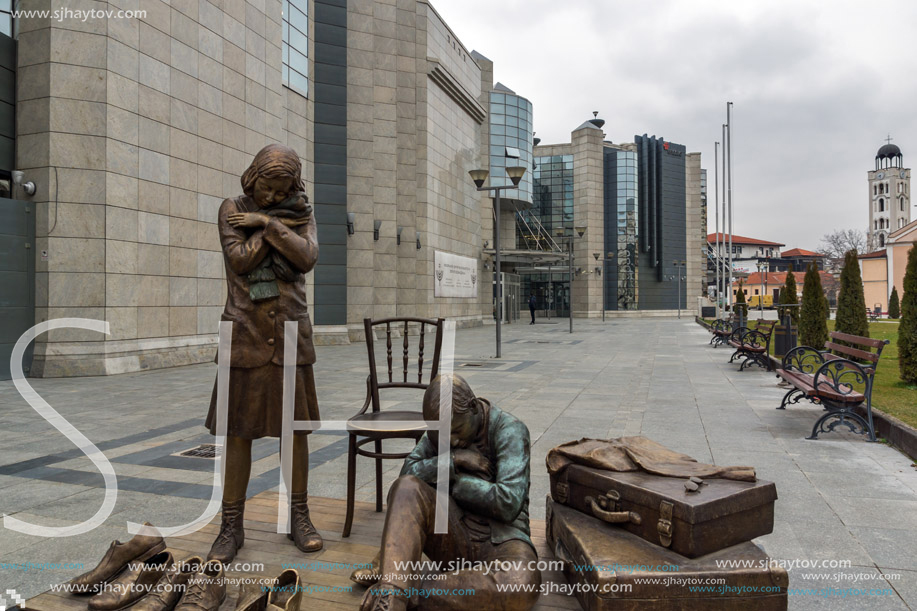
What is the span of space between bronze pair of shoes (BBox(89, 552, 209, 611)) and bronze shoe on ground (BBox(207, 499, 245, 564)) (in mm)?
269

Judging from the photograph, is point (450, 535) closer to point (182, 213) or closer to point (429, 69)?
point (182, 213)

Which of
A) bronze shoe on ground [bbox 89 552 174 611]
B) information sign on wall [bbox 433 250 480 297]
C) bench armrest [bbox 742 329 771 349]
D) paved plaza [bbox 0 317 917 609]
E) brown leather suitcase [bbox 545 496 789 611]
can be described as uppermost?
information sign on wall [bbox 433 250 480 297]

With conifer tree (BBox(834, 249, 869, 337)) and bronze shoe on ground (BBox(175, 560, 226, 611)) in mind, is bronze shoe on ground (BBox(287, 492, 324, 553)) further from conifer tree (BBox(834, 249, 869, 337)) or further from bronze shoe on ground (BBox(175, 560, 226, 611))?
conifer tree (BBox(834, 249, 869, 337))

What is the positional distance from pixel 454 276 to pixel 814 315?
51.8 feet

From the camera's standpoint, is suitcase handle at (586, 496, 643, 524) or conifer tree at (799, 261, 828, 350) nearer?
suitcase handle at (586, 496, 643, 524)

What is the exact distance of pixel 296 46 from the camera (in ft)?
58.0

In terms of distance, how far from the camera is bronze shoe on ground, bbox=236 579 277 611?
89.3 inches

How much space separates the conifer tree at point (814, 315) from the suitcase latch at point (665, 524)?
1291 centimetres

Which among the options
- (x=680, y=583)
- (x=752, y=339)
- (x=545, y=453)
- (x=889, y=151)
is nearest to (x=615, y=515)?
(x=680, y=583)

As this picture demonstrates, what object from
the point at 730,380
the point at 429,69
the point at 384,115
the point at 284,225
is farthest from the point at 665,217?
the point at 284,225

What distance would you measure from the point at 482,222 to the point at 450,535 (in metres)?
30.8

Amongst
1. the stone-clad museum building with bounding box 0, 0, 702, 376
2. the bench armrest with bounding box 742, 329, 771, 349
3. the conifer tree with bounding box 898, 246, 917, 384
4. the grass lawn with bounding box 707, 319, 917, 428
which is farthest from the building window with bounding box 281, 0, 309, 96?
the grass lawn with bounding box 707, 319, 917, 428

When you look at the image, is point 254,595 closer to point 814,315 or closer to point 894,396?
point 894,396

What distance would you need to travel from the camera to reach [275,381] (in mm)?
3154
